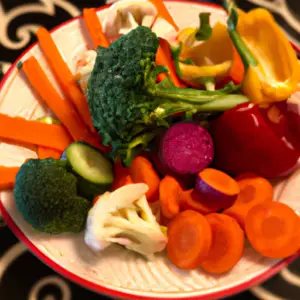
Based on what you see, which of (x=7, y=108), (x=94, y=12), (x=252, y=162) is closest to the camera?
(x=252, y=162)

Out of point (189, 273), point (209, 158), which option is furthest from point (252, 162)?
point (189, 273)

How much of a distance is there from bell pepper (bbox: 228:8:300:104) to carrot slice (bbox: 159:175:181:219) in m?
0.27

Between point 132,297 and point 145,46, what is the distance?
20.5 inches

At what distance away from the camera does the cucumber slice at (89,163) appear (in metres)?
0.91

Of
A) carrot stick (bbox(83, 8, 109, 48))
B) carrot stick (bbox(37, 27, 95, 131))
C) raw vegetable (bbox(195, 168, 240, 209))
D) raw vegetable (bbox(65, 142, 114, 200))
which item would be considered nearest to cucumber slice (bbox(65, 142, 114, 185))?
raw vegetable (bbox(65, 142, 114, 200))

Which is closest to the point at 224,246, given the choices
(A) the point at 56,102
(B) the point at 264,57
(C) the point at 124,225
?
(C) the point at 124,225

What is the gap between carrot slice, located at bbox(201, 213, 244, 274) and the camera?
2.73 feet

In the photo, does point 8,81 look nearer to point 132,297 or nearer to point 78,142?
point 78,142

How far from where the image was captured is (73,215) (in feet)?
2.86

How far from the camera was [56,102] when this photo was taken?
106cm

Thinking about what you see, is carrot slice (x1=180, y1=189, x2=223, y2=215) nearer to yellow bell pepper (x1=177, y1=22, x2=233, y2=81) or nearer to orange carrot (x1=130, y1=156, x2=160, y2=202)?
orange carrot (x1=130, y1=156, x2=160, y2=202)

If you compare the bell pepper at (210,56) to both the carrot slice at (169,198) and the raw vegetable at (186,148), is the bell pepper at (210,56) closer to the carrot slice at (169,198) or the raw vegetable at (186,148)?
the raw vegetable at (186,148)

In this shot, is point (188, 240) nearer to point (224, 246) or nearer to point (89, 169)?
point (224, 246)

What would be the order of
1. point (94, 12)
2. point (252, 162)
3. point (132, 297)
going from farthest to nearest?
point (94, 12), point (252, 162), point (132, 297)
